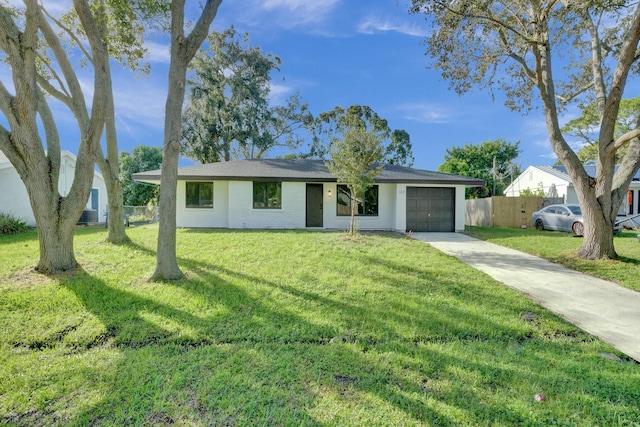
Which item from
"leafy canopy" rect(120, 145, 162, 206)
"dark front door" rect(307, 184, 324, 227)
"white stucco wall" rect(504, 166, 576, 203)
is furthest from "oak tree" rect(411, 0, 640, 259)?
"leafy canopy" rect(120, 145, 162, 206)

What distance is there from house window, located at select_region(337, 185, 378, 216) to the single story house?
523 inches

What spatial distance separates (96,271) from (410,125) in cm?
2659

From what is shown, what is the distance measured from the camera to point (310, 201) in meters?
14.1

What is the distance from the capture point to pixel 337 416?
7.25 ft

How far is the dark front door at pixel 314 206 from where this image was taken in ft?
46.1

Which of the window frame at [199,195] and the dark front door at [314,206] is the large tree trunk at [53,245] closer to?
the window frame at [199,195]

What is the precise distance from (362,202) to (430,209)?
3.30 m

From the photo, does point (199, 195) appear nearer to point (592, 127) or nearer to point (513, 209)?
point (513, 209)

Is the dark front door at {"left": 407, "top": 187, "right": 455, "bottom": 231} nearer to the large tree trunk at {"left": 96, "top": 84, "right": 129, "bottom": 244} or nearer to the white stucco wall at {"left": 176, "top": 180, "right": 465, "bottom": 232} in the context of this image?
the white stucco wall at {"left": 176, "top": 180, "right": 465, "bottom": 232}

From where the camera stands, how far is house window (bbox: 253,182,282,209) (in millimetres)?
13656

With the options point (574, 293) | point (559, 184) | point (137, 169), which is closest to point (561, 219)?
point (559, 184)

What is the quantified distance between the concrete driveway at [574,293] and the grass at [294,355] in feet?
1.15

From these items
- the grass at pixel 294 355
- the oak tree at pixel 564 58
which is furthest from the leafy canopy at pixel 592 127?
the grass at pixel 294 355

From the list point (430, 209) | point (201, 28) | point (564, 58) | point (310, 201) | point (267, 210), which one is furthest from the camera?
point (310, 201)
